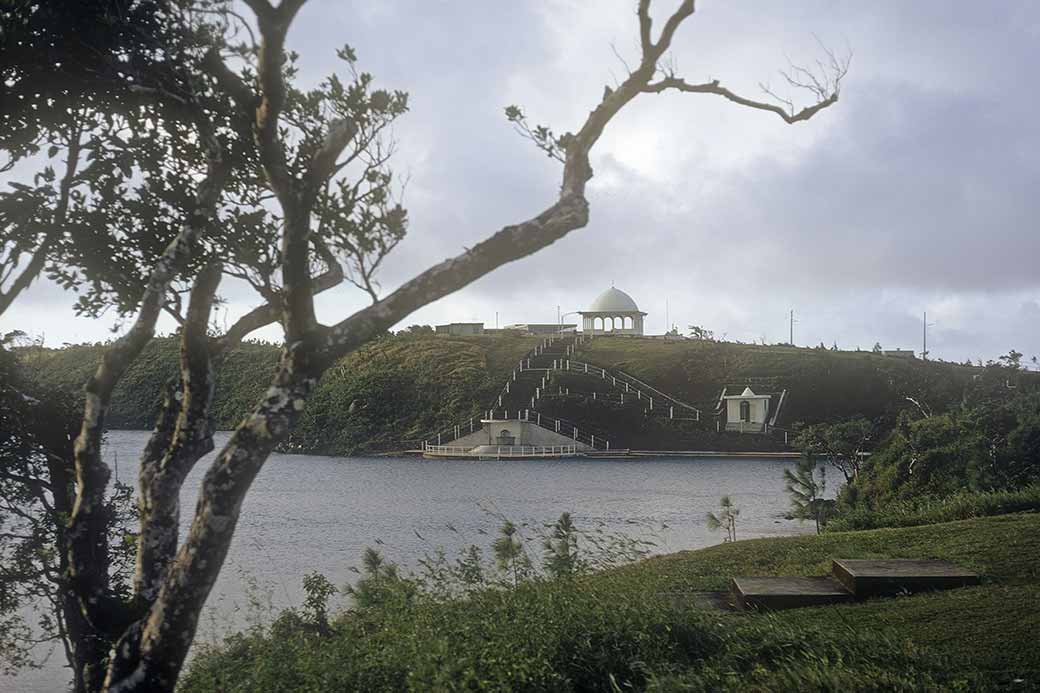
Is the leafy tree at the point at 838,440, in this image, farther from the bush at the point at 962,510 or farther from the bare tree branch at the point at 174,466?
the bare tree branch at the point at 174,466

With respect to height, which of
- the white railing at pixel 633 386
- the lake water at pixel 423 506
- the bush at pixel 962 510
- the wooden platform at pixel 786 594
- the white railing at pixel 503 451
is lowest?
the lake water at pixel 423 506

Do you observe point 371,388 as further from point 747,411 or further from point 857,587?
point 857,587

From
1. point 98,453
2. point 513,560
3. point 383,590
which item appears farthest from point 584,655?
point 513,560

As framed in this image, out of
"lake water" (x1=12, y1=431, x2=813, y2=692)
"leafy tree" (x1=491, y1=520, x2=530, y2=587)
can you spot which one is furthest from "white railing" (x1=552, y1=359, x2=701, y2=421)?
"leafy tree" (x1=491, y1=520, x2=530, y2=587)

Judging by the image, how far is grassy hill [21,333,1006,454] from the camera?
2675 inches

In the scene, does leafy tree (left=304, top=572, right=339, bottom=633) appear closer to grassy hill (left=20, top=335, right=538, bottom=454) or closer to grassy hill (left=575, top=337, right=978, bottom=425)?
grassy hill (left=20, top=335, right=538, bottom=454)

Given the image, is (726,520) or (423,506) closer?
(726,520)

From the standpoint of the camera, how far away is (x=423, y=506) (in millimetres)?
36000

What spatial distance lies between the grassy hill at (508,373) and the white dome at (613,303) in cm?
1102

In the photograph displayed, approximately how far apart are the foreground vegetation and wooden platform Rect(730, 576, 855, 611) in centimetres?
31

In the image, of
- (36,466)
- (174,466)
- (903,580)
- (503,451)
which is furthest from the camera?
(503,451)

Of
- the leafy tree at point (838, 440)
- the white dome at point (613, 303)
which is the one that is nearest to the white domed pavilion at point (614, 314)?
the white dome at point (613, 303)

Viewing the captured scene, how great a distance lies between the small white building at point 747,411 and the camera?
7206 cm

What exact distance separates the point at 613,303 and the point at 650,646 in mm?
97621
